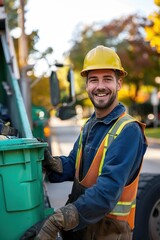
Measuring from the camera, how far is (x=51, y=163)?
294 cm

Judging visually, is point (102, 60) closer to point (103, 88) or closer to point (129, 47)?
point (103, 88)

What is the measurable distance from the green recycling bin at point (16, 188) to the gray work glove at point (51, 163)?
54 centimetres

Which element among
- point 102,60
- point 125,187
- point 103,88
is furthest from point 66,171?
point 102,60

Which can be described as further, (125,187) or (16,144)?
(125,187)

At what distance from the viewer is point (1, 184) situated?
7.57 feet

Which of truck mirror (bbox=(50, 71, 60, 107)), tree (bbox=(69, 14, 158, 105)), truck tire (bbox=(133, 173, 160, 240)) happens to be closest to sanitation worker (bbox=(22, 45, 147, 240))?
truck tire (bbox=(133, 173, 160, 240))

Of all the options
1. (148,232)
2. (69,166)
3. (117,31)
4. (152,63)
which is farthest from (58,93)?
(117,31)

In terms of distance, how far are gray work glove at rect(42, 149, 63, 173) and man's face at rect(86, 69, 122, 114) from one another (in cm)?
51

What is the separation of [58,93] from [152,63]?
26.1 meters

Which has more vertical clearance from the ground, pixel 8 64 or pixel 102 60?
pixel 8 64

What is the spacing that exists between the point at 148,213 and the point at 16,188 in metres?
1.93

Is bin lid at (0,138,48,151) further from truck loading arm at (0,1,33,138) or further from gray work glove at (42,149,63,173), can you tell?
truck loading arm at (0,1,33,138)

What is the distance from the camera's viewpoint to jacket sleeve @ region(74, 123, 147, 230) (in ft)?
7.60

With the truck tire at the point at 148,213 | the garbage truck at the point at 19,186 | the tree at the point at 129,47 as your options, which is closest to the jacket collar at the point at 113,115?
the garbage truck at the point at 19,186
